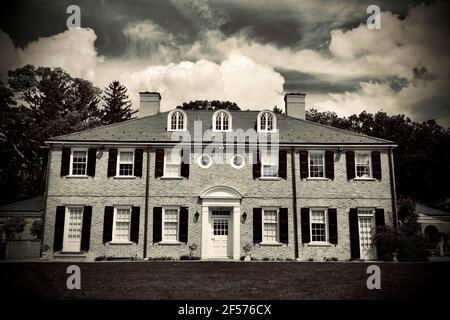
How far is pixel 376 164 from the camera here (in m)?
20.8

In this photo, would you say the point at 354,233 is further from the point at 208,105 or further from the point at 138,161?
the point at 208,105

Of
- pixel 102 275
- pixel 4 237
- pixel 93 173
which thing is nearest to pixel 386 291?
pixel 102 275

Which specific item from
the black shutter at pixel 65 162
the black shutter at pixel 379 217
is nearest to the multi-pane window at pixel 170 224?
the black shutter at pixel 65 162

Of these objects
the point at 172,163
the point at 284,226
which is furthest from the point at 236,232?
the point at 172,163

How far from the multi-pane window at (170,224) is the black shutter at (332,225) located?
7.52 meters

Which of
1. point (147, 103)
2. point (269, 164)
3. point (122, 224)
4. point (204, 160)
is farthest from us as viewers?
point (147, 103)

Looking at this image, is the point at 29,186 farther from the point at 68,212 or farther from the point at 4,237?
the point at 68,212

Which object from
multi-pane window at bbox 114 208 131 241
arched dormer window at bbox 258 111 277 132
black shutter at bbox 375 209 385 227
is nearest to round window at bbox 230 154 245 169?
arched dormer window at bbox 258 111 277 132

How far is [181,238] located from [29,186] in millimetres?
23274

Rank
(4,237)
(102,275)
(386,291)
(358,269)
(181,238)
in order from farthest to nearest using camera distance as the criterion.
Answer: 1. (4,237)
2. (181,238)
3. (358,269)
4. (102,275)
5. (386,291)

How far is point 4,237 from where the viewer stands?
21141 millimetres

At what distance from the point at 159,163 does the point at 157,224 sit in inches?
120
